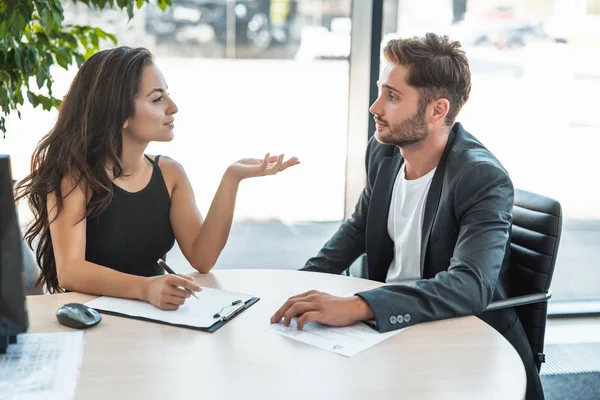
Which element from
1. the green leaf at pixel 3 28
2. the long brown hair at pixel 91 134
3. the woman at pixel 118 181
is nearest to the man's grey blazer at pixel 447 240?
the woman at pixel 118 181

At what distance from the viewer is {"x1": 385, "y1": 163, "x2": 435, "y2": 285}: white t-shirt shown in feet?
6.95

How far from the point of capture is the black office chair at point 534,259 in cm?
193

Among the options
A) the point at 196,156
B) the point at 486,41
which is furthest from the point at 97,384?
the point at 486,41

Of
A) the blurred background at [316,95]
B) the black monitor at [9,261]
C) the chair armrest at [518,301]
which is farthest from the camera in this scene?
the blurred background at [316,95]

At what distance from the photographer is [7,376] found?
3.93 feet

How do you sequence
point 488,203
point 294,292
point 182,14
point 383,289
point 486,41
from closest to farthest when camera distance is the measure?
point 383,289 < point 294,292 < point 488,203 < point 182,14 < point 486,41

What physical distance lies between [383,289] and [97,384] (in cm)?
66

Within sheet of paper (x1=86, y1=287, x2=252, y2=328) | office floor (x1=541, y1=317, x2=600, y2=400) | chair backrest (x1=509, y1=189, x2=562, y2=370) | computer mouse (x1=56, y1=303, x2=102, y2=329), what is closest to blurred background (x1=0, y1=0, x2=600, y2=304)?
office floor (x1=541, y1=317, x2=600, y2=400)

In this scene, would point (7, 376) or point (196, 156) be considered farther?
point (196, 156)

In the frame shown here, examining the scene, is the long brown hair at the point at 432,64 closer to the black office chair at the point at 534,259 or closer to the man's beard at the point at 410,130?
the man's beard at the point at 410,130

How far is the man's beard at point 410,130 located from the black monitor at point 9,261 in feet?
4.20

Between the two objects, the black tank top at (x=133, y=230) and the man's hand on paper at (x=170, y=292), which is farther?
the black tank top at (x=133, y=230)

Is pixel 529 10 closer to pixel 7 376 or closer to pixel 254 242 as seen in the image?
pixel 254 242

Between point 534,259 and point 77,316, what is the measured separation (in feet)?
4.00
